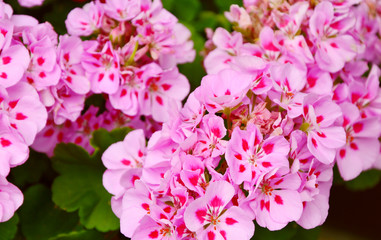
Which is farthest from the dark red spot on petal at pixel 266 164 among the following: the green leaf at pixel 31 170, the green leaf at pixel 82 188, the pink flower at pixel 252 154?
the green leaf at pixel 31 170

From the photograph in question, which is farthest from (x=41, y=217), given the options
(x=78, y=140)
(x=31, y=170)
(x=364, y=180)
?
(x=364, y=180)

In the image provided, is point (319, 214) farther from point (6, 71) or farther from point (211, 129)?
point (6, 71)

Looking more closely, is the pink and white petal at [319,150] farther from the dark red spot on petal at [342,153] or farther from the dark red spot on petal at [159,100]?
the dark red spot on petal at [159,100]

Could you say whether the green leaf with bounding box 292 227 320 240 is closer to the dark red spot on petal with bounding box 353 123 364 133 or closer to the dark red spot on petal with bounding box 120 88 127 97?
the dark red spot on petal with bounding box 353 123 364 133

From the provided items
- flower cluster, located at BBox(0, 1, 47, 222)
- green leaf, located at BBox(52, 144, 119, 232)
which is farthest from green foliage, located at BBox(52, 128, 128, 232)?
flower cluster, located at BBox(0, 1, 47, 222)

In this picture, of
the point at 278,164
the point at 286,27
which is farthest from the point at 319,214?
the point at 286,27
